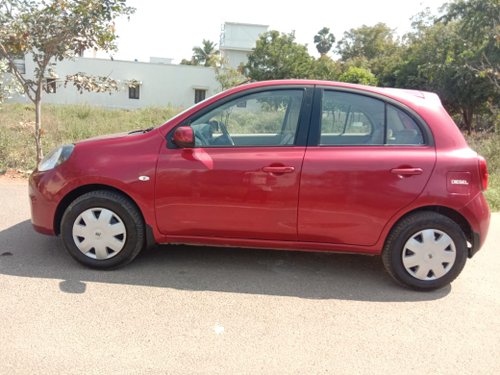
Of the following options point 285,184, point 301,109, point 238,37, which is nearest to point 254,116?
point 301,109

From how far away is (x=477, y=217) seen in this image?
12.3ft

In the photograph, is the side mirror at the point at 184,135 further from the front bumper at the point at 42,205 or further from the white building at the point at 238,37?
the white building at the point at 238,37

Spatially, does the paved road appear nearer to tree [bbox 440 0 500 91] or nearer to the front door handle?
the front door handle

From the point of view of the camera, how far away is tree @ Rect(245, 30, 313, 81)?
34.8 metres

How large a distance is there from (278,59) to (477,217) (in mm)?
32917

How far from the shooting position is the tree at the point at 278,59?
34.8 m

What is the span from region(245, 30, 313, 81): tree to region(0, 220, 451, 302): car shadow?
3143 cm

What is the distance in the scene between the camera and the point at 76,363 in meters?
2.68

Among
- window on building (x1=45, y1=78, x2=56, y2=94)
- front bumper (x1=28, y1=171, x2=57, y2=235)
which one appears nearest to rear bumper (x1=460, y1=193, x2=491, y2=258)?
front bumper (x1=28, y1=171, x2=57, y2=235)

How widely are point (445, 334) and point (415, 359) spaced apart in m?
0.47

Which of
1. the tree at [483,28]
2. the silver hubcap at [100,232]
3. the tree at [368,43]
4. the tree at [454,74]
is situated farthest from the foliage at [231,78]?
the silver hubcap at [100,232]

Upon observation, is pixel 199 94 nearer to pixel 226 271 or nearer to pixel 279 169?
pixel 226 271

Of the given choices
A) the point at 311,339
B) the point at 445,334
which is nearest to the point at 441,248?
the point at 445,334

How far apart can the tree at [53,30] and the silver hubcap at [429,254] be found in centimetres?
620
